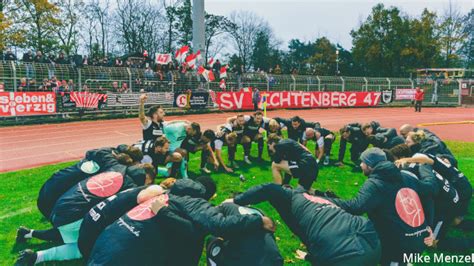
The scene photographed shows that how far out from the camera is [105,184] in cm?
504

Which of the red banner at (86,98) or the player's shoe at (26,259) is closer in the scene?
the player's shoe at (26,259)

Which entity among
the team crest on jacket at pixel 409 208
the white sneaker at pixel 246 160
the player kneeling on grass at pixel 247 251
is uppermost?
the team crest on jacket at pixel 409 208

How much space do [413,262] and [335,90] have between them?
29266mm

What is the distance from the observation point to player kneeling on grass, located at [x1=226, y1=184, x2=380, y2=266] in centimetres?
393

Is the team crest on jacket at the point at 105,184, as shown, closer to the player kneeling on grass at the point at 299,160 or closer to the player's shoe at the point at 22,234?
the player's shoe at the point at 22,234

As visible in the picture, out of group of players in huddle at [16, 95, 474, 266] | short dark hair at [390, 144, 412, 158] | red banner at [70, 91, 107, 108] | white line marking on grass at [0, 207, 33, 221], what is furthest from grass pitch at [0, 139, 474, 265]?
red banner at [70, 91, 107, 108]

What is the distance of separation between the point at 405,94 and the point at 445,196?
103 ft

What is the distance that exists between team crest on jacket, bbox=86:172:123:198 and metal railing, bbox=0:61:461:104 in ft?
53.4

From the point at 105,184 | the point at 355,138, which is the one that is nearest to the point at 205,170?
the point at 355,138

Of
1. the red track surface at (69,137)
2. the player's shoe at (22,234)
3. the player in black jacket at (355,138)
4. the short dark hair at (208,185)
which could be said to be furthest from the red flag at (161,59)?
the short dark hair at (208,185)

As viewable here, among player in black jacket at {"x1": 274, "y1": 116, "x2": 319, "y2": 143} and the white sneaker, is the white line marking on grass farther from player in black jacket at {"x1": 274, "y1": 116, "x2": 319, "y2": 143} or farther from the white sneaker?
player in black jacket at {"x1": 274, "y1": 116, "x2": 319, "y2": 143}

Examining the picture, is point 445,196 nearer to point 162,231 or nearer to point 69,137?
point 162,231

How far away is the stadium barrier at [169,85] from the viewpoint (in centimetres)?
2003

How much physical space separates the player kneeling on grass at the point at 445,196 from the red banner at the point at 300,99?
2042cm
